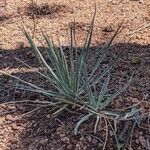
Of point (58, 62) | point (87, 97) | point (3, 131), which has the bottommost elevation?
point (3, 131)

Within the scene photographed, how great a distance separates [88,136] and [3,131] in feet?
1.75

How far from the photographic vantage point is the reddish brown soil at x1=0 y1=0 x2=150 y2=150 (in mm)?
2400

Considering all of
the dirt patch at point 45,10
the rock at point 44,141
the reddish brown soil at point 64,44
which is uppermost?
the dirt patch at point 45,10

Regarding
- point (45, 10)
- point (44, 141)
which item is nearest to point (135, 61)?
point (44, 141)

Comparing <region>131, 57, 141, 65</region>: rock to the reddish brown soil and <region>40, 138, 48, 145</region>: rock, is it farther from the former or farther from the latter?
<region>40, 138, 48, 145</region>: rock

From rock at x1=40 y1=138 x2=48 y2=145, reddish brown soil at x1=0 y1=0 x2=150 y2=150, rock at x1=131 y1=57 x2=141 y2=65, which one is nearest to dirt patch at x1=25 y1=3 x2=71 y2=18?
reddish brown soil at x1=0 y1=0 x2=150 y2=150

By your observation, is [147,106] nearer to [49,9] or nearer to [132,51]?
[132,51]

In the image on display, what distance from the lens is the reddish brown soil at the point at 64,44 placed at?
2.40 m

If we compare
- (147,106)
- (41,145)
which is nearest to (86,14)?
(147,106)

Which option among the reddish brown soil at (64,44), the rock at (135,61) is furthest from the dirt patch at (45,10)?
the rock at (135,61)

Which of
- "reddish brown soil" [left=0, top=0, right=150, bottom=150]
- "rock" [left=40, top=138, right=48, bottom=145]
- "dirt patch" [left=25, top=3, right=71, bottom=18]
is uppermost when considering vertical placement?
"dirt patch" [left=25, top=3, right=71, bottom=18]

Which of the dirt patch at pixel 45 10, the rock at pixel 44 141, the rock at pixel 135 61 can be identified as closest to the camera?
the rock at pixel 44 141

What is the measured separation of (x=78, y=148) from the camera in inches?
91.5

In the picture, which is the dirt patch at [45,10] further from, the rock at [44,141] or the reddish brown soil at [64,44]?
the rock at [44,141]
